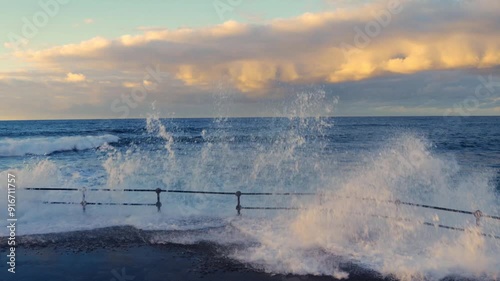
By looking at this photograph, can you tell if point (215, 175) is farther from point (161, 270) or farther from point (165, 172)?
point (161, 270)

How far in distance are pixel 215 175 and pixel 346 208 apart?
13.3 m

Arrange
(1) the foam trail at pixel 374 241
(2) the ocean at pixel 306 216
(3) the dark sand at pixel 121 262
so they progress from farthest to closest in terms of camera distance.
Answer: (2) the ocean at pixel 306 216
(1) the foam trail at pixel 374 241
(3) the dark sand at pixel 121 262

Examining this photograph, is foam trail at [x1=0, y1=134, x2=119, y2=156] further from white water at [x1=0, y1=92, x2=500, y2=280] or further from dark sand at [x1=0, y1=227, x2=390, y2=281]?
dark sand at [x1=0, y1=227, x2=390, y2=281]

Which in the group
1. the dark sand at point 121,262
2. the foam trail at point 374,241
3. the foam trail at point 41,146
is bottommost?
the dark sand at point 121,262

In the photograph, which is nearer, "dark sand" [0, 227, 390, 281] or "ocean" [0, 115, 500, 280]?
"dark sand" [0, 227, 390, 281]

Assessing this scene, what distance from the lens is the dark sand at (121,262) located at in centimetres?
921

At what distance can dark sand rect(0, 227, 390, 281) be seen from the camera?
9.21 meters

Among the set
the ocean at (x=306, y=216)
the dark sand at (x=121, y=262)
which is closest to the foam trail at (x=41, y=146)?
the ocean at (x=306, y=216)

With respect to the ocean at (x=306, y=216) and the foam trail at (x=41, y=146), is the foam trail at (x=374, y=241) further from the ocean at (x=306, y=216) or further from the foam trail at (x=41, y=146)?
the foam trail at (x=41, y=146)

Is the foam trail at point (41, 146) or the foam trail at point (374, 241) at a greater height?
the foam trail at point (41, 146)

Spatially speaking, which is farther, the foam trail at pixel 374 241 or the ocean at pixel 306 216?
the ocean at pixel 306 216

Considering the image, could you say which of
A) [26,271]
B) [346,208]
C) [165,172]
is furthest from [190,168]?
[26,271]

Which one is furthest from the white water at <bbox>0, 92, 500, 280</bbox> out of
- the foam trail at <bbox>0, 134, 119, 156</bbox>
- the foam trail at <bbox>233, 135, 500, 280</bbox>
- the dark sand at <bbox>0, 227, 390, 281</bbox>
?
the foam trail at <bbox>0, 134, 119, 156</bbox>

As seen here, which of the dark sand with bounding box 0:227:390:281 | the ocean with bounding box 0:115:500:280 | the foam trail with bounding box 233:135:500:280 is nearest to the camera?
the dark sand with bounding box 0:227:390:281
